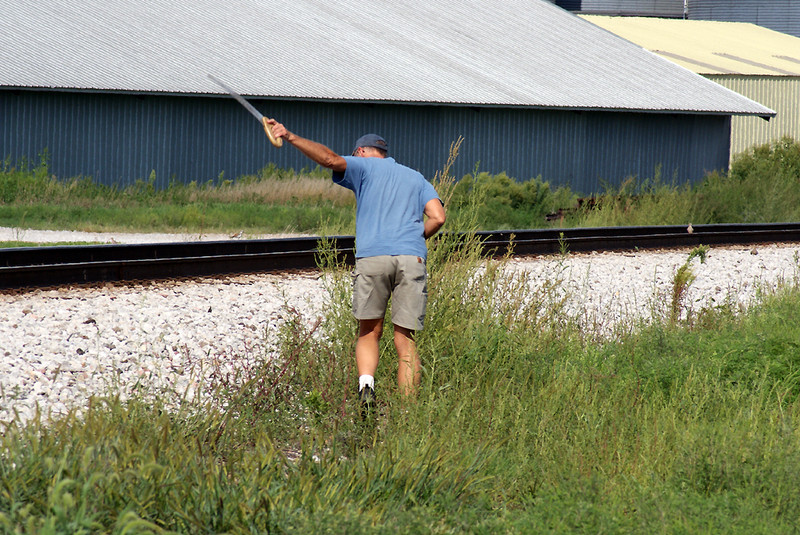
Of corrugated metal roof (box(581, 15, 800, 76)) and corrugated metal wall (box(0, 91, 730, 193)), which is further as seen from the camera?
corrugated metal roof (box(581, 15, 800, 76))

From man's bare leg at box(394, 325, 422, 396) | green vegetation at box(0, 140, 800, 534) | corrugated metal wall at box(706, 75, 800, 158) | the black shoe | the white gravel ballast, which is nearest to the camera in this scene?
green vegetation at box(0, 140, 800, 534)

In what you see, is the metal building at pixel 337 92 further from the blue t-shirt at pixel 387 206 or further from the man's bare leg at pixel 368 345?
the man's bare leg at pixel 368 345

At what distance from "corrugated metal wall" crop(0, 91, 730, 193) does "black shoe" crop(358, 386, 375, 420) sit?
17340 mm

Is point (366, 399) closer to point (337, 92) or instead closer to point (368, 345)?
point (368, 345)

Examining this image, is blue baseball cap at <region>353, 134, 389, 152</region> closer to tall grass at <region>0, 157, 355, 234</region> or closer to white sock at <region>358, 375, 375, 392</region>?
white sock at <region>358, 375, 375, 392</region>

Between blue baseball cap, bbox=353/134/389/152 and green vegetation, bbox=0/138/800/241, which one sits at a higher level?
blue baseball cap, bbox=353/134/389/152

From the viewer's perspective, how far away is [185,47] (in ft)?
79.1

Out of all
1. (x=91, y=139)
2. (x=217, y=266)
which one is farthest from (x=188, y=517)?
(x=91, y=139)

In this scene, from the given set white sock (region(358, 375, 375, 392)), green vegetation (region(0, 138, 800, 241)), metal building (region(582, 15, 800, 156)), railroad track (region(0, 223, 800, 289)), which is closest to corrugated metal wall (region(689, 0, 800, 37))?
metal building (region(582, 15, 800, 156))

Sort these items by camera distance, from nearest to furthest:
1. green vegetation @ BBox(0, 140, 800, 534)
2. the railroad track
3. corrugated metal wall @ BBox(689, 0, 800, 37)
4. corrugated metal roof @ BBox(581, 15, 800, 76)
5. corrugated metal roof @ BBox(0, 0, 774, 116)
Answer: green vegetation @ BBox(0, 140, 800, 534)
the railroad track
corrugated metal roof @ BBox(0, 0, 774, 116)
corrugated metal roof @ BBox(581, 15, 800, 76)
corrugated metal wall @ BBox(689, 0, 800, 37)

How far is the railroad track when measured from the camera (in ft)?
32.0

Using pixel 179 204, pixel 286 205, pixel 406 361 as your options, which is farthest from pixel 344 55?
pixel 406 361

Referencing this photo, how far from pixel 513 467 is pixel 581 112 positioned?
2479 centimetres

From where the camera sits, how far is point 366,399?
5.75 m
